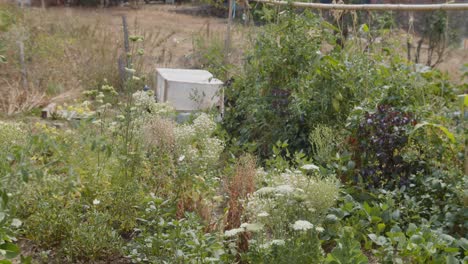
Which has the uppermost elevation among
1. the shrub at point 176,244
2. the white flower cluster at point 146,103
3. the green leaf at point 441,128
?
the green leaf at point 441,128

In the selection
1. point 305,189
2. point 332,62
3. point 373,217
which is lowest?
point 373,217

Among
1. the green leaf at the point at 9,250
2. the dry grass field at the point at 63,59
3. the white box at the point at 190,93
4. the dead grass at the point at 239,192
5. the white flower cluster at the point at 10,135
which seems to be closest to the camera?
the green leaf at the point at 9,250

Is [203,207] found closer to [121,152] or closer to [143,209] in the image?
[143,209]

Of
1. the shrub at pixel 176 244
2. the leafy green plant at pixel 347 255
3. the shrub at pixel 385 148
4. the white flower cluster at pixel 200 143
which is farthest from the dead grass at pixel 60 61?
the leafy green plant at pixel 347 255

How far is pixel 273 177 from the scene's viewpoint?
371cm

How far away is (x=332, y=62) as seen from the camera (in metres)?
5.01

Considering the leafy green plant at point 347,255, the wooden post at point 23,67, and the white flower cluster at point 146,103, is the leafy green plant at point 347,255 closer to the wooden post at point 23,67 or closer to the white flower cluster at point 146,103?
the white flower cluster at point 146,103

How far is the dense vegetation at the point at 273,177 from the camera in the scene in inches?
121

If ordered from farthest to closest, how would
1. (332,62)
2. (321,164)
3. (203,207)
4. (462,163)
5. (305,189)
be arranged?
(332,62) → (321,164) → (462,163) → (203,207) → (305,189)

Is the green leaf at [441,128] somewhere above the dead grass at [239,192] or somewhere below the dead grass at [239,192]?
above

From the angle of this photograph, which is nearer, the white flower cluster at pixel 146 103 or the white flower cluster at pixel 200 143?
the white flower cluster at pixel 200 143

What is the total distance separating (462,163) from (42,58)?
6.59 meters

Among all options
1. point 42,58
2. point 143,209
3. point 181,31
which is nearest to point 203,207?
point 143,209

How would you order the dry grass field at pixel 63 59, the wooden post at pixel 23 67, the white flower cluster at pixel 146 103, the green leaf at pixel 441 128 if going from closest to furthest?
the green leaf at pixel 441 128 → the white flower cluster at pixel 146 103 → the dry grass field at pixel 63 59 → the wooden post at pixel 23 67
